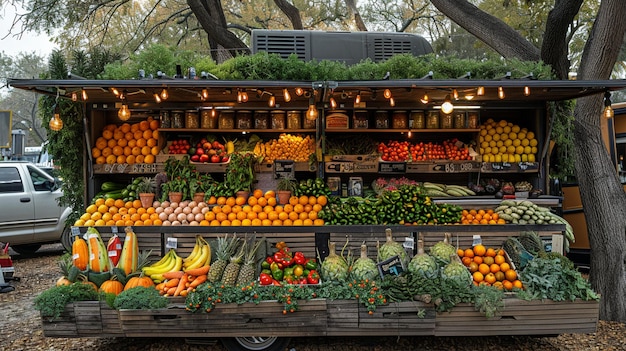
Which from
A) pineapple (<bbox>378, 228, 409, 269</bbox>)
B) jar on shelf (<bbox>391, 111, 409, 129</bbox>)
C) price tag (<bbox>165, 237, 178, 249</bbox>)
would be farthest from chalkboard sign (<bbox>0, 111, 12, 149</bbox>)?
pineapple (<bbox>378, 228, 409, 269</bbox>)

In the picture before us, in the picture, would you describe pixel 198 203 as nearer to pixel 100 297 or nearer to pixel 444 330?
pixel 100 297

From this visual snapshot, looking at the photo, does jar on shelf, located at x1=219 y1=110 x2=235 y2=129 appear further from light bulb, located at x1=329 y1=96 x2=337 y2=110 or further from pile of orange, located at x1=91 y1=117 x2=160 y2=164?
light bulb, located at x1=329 y1=96 x2=337 y2=110

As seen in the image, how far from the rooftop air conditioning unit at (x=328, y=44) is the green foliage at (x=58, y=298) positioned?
514 centimetres

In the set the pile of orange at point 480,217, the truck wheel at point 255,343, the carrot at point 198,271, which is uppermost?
the pile of orange at point 480,217

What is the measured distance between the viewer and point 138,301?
16.4 feet

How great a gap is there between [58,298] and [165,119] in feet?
11.0

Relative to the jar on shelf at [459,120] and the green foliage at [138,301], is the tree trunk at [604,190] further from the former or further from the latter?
the green foliage at [138,301]

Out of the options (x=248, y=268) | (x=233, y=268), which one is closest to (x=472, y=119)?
(x=248, y=268)

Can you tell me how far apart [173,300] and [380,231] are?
8.99ft

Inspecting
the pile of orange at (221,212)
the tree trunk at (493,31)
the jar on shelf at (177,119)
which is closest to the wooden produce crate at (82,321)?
the pile of orange at (221,212)

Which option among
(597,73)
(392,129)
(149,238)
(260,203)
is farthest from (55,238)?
(597,73)

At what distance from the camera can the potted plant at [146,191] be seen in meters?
6.73

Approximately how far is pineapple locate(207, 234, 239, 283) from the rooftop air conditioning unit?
4.03m

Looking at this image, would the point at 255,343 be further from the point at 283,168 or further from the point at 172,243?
the point at 283,168
